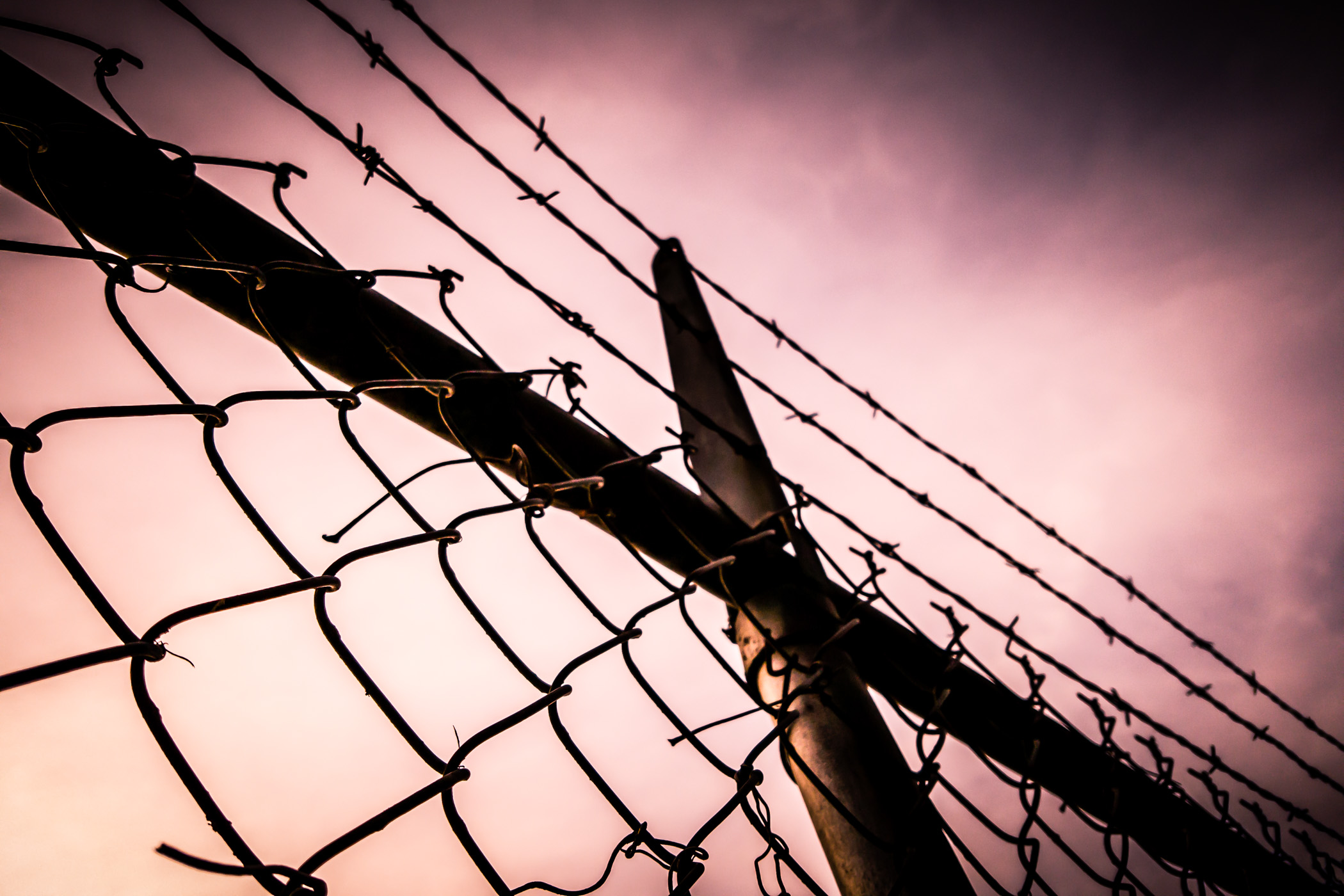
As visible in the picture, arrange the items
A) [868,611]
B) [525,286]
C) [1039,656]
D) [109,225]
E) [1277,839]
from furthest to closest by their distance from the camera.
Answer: [1277,839], [1039,656], [868,611], [525,286], [109,225]

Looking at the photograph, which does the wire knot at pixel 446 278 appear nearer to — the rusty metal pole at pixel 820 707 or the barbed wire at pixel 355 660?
the barbed wire at pixel 355 660

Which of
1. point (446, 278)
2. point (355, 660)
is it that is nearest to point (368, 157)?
point (446, 278)

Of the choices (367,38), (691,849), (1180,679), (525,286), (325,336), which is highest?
(367,38)

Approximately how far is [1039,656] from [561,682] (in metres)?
1.41

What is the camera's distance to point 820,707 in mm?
946

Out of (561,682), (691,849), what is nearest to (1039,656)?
(691,849)

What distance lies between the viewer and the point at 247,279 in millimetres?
677

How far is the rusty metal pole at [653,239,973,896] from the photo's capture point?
2.79 feet

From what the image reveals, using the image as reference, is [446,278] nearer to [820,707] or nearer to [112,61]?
[112,61]

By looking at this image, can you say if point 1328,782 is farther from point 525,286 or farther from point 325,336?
point 325,336

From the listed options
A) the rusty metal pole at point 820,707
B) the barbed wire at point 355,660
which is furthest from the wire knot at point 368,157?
the rusty metal pole at point 820,707

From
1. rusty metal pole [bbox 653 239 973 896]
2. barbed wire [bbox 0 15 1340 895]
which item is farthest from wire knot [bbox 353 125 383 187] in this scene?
rusty metal pole [bbox 653 239 973 896]

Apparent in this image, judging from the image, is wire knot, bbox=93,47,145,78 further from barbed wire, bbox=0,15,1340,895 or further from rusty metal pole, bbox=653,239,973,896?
rusty metal pole, bbox=653,239,973,896

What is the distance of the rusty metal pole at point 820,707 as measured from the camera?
85cm
